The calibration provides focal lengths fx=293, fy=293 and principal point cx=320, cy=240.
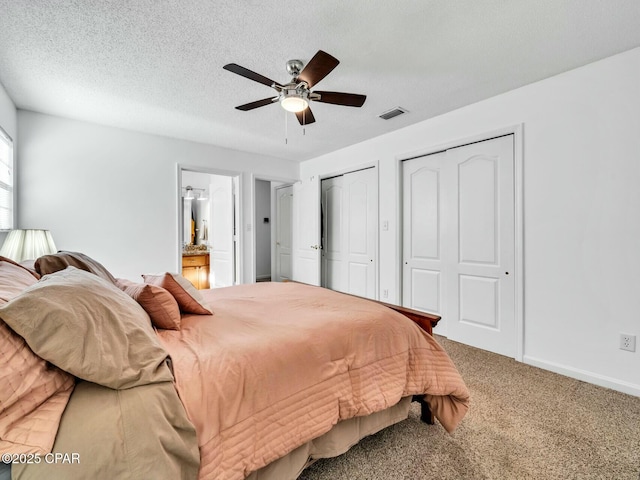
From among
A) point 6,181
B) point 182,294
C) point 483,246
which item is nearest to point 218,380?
point 182,294

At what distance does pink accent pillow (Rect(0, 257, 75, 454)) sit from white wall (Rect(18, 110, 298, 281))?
127 inches

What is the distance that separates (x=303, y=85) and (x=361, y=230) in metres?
2.52

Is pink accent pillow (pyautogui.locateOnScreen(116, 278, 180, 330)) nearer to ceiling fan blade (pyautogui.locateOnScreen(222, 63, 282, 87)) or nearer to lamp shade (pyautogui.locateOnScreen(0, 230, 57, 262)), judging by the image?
ceiling fan blade (pyautogui.locateOnScreen(222, 63, 282, 87))

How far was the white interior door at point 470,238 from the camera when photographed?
2.84 meters

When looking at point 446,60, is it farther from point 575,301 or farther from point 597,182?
point 575,301

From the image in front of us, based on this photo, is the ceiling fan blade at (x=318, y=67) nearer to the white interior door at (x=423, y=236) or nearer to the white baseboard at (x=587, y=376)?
the white interior door at (x=423, y=236)

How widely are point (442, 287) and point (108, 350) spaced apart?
3.21 metres

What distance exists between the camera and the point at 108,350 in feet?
2.94

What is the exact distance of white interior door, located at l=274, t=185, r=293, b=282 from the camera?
564cm

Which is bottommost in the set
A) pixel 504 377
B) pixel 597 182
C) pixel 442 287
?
pixel 504 377

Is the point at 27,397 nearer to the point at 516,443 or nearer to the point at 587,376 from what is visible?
the point at 516,443

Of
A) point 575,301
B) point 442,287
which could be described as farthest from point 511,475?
point 442,287

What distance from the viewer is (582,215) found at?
2359 mm

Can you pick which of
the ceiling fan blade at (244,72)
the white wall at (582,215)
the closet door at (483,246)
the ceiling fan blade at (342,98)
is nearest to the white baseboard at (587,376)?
the white wall at (582,215)
